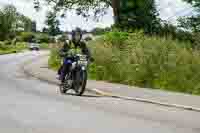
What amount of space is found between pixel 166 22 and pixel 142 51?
2372 cm

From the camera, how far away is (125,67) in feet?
74.2

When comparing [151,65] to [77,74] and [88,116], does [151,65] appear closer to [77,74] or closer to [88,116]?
[77,74]

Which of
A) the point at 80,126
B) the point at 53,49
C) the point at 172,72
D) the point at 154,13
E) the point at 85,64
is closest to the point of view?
the point at 80,126

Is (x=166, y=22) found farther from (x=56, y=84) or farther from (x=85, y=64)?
(x=85, y=64)

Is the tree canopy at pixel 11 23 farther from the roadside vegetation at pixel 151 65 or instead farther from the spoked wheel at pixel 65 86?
the spoked wheel at pixel 65 86

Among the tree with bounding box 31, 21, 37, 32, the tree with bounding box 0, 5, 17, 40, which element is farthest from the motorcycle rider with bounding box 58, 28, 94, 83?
the tree with bounding box 31, 21, 37, 32

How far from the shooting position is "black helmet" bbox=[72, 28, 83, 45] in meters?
16.9

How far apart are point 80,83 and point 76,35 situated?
1353 mm

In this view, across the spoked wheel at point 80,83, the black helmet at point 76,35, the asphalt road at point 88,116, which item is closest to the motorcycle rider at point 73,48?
the black helmet at point 76,35

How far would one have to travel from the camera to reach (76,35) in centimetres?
1700

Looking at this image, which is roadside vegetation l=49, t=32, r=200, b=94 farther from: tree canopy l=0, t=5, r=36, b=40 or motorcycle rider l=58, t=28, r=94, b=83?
tree canopy l=0, t=5, r=36, b=40

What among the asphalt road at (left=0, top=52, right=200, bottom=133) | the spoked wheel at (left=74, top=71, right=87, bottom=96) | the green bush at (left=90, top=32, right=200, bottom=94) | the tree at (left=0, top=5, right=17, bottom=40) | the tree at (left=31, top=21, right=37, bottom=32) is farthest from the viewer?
the tree at (left=31, top=21, right=37, bottom=32)

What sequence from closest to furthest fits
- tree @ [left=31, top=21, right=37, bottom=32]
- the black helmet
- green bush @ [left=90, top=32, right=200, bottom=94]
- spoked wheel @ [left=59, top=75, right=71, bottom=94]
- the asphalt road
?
the asphalt road
the black helmet
spoked wheel @ [left=59, top=75, right=71, bottom=94]
green bush @ [left=90, top=32, right=200, bottom=94]
tree @ [left=31, top=21, right=37, bottom=32]

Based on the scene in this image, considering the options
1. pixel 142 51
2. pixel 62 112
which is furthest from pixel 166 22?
pixel 62 112
